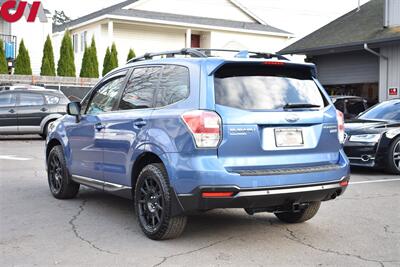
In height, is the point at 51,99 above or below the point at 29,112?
above

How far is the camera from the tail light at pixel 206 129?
4.82 meters

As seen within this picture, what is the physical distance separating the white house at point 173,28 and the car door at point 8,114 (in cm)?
1482

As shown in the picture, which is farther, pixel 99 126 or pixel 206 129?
pixel 99 126

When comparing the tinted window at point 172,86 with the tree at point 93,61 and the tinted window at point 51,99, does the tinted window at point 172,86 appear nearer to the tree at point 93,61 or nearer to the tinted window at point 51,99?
the tinted window at point 51,99

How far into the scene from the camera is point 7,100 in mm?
17484

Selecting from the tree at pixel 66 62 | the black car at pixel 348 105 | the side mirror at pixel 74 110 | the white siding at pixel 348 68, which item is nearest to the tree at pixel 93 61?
the tree at pixel 66 62

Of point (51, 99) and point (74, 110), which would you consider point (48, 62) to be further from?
point (74, 110)

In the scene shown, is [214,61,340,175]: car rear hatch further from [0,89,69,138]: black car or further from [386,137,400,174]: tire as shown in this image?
[0,89,69,138]: black car

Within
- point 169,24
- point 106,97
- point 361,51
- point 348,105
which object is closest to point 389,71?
point 361,51

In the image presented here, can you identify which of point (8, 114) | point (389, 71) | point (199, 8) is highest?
point (199, 8)

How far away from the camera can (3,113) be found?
56.7 feet

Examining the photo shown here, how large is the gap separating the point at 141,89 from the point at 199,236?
1.72 metres

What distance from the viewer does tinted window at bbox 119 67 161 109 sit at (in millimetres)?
5734

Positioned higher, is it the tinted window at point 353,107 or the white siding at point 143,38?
the white siding at point 143,38
